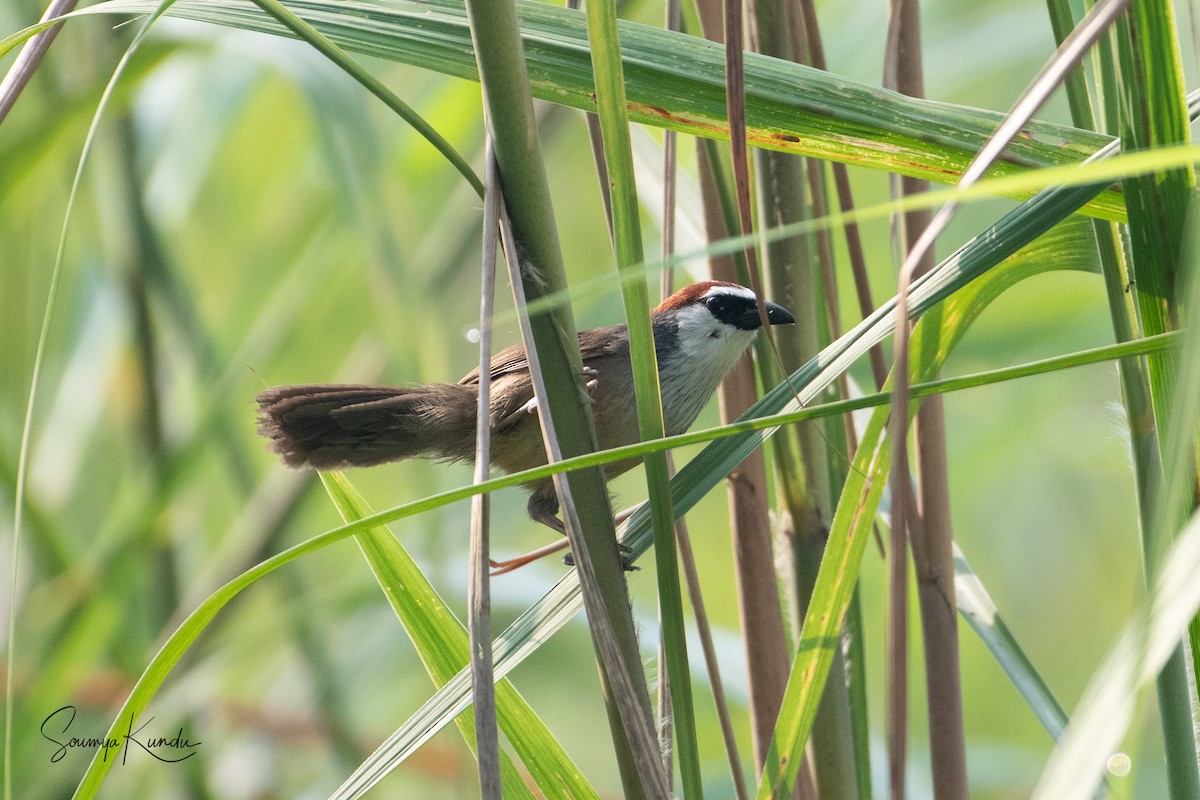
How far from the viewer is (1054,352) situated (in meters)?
2.48

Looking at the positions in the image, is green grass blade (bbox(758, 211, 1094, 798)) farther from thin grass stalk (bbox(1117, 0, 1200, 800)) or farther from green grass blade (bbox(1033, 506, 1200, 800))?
green grass blade (bbox(1033, 506, 1200, 800))

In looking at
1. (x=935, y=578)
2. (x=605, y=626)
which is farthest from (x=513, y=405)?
(x=605, y=626)

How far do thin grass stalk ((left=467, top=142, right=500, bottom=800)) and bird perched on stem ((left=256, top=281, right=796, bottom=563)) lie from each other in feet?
2.22

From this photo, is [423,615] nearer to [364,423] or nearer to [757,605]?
[757,605]

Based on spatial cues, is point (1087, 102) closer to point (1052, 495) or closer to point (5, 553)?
point (5, 553)

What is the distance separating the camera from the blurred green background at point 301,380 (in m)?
1.87

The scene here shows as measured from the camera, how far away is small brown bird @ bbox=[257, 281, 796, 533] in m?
1.66

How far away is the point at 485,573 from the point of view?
2.59 feet

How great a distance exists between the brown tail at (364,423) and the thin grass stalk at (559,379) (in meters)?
0.78

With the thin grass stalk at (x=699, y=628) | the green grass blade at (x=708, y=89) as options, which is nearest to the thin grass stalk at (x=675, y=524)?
the thin grass stalk at (x=699, y=628)

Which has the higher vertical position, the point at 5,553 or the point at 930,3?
the point at 930,3

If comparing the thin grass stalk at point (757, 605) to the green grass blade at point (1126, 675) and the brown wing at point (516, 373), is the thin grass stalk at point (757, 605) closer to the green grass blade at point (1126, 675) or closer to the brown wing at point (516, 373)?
the brown wing at point (516, 373)

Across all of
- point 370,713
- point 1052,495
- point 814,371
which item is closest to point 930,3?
point 1052,495

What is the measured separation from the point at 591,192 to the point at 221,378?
1.97 meters
